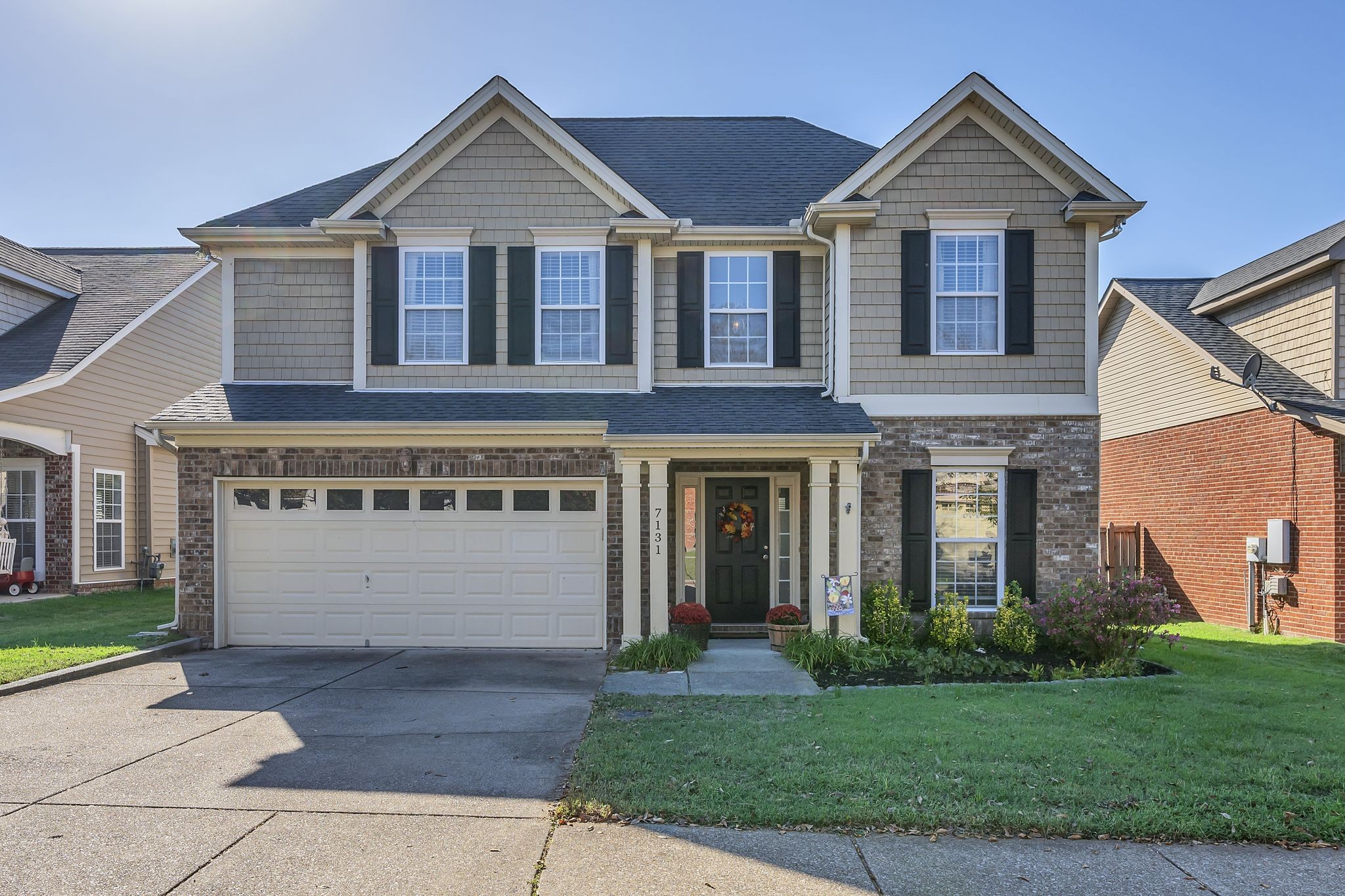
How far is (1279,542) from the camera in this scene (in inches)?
482

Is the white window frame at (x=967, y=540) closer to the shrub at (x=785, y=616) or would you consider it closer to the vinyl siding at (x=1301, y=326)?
the shrub at (x=785, y=616)

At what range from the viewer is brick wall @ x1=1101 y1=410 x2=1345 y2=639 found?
1162cm

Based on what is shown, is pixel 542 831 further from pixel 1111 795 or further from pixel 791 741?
pixel 1111 795

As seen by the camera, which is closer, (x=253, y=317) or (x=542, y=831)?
(x=542, y=831)

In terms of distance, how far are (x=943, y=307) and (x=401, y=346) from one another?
24.2 ft

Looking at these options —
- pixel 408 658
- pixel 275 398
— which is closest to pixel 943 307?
pixel 408 658

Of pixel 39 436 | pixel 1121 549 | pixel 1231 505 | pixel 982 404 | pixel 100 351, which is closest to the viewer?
pixel 982 404

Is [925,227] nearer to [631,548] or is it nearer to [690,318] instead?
[690,318]

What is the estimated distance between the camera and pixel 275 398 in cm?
1155

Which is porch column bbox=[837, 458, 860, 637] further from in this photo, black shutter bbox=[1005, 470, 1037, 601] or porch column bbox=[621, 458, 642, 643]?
porch column bbox=[621, 458, 642, 643]

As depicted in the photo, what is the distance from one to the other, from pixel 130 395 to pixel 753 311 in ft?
41.6

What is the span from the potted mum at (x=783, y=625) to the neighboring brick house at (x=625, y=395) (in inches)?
31.1

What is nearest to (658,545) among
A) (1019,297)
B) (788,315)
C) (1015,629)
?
(788,315)

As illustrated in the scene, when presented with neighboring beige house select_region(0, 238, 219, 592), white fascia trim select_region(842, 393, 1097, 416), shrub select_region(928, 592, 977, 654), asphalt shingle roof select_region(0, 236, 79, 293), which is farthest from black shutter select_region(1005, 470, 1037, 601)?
asphalt shingle roof select_region(0, 236, 79, 293)
